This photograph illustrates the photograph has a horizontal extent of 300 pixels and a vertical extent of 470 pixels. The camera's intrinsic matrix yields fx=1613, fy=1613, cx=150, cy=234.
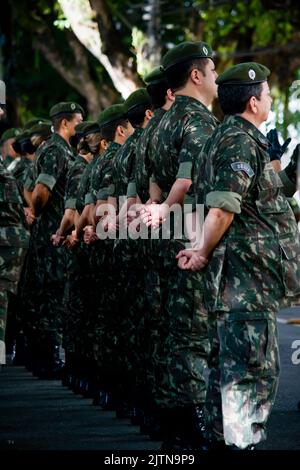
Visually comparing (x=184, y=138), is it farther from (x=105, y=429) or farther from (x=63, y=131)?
(x=63, y=131)

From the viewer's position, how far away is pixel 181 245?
8992 millimetres

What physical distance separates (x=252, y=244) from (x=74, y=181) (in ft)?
16.7

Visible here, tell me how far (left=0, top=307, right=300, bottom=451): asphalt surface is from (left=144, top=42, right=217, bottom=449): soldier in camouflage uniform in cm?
42

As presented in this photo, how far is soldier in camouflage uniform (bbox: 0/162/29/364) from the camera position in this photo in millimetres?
9188

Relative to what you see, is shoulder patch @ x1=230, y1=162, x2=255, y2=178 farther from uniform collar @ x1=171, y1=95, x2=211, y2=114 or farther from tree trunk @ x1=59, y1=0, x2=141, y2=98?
tree trunk @ x1=59, y1=0, x2=141, y2=98


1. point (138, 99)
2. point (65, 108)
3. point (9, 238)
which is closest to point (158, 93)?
point (138, 99)

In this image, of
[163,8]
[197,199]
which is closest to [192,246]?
[197,199]

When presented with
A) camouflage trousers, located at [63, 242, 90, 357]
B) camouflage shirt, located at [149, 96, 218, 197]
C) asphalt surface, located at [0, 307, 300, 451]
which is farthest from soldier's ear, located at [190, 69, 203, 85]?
camouflage trousers, located at [63, 242, 90, 357]

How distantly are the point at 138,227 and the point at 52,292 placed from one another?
364 centimetres

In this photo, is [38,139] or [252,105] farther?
[38,139]

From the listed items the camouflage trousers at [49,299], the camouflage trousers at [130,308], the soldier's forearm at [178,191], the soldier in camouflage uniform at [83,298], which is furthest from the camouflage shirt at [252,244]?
the camouflage trousers at [49,299]

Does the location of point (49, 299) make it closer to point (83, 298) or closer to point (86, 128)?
point (83, 298)

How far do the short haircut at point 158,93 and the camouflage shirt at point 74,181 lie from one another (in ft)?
9.69

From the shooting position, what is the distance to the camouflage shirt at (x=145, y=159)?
9492 millimetres
